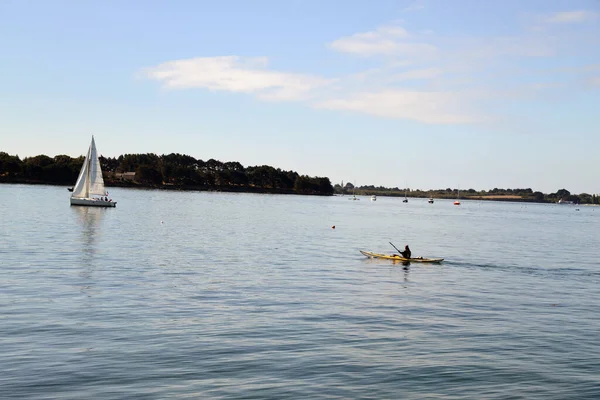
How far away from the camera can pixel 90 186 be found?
135250mm

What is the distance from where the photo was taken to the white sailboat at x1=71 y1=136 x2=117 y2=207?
435ft

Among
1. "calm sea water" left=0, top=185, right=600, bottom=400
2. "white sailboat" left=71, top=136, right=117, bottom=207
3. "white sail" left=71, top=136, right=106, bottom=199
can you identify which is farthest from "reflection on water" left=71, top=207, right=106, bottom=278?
"white sail" left=71, top=136, right=106, bottom=199

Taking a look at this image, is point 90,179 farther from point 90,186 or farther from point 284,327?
point 284,327

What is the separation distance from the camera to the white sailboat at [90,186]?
13250 centimetres

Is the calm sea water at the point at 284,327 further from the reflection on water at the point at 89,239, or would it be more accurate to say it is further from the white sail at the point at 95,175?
the white sail at the point at 95,175

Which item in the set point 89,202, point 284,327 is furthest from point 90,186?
point 284,327

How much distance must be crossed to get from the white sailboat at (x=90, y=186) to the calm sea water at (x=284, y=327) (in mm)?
71589

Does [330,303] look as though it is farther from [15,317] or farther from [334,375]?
[15,317]

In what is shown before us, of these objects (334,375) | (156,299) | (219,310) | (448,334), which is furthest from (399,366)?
(156,299)

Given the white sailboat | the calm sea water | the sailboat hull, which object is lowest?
the calm sea water

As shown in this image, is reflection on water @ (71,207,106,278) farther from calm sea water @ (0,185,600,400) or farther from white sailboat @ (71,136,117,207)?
white sailboat @ (71,136,117,207)

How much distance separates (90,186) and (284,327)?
378 feet

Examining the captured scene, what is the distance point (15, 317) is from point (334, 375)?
16.2 metres

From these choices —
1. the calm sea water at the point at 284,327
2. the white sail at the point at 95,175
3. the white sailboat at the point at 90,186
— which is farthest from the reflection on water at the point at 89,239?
the white sail at the point at 95,175
